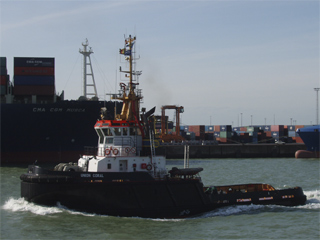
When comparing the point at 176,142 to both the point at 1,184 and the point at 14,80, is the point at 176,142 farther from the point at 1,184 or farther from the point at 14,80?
the point at 1,184

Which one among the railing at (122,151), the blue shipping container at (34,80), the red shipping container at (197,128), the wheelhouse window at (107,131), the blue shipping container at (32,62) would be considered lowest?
the railing at (122,151)

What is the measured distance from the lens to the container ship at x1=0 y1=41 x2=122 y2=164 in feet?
125

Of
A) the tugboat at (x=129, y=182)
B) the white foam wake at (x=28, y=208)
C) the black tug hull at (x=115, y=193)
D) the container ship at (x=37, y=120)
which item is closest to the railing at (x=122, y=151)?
the tugboat at (x=129, y=182)

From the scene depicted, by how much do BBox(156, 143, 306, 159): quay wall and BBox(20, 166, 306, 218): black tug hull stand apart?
40137mm

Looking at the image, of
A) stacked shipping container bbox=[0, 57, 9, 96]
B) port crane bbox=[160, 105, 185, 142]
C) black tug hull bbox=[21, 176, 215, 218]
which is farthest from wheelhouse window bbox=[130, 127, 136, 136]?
port crane bbox=[160, 105, 185, 142]

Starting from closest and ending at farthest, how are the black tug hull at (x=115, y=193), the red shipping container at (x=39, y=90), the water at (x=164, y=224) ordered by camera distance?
the water at (x=164, y=224) < the black tug hull at (x=115, y=193) < the red shipping container at (x=39, y=90)

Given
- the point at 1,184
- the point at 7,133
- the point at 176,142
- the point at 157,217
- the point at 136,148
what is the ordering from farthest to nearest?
the point at 176,142 < the point at 7,133 < the point at 1,184 < the point at 136,148 < the point at 157,217

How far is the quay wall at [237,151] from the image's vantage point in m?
57.2

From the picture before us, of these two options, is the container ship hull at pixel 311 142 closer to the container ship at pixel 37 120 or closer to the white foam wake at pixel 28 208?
the container ship at pixel 37 120

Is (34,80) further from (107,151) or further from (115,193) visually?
(115,193)

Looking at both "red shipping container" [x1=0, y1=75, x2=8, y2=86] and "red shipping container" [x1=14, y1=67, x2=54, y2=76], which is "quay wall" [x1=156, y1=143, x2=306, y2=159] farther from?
"red shipping container" [x1=0, y1=75, x2=8, y2=86]

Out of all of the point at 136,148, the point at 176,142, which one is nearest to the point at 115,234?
the point at 136,148

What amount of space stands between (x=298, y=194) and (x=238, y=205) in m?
3.09

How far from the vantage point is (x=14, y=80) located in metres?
38.3
